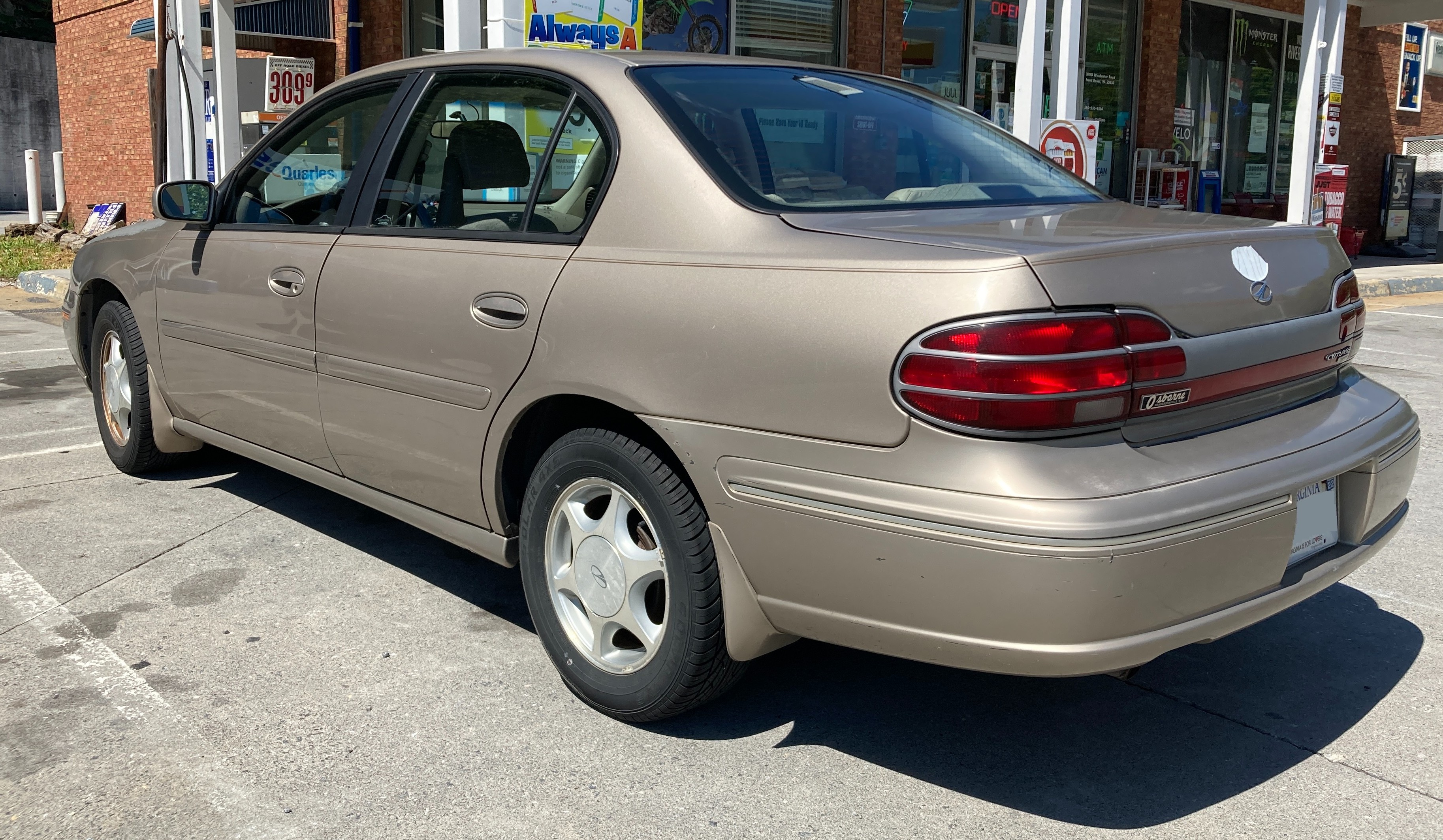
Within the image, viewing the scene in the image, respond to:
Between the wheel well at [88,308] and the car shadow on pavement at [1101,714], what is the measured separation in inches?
92.9

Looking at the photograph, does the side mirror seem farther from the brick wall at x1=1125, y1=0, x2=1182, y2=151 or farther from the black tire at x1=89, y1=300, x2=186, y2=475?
the brick wall at x1=1125, y1=0, x2=1182, y2=151

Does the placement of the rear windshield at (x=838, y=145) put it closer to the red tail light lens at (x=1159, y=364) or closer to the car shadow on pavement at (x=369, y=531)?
the red tail light lens at (x=1159, y=364)

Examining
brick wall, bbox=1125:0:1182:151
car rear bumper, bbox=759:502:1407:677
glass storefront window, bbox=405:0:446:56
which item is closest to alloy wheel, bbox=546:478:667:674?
car rear bumper, bbox=759:502:1407:677

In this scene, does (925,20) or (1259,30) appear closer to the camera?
(925,20)

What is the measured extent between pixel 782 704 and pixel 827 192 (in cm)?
130

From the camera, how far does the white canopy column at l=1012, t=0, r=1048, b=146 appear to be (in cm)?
1062

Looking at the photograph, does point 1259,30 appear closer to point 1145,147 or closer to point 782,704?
point 1145,147

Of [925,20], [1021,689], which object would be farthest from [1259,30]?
[1021,689]

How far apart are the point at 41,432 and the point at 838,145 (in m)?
4.76

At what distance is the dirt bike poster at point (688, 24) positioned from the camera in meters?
12.2

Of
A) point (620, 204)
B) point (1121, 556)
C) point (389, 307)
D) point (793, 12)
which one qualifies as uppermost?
point (793, 12)

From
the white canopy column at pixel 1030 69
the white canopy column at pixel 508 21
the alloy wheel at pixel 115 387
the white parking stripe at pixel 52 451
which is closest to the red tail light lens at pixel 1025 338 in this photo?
the alloy wheel at pixel 115 387

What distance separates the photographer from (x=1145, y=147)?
16.8 metres

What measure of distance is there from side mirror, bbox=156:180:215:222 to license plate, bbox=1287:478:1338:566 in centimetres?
354
